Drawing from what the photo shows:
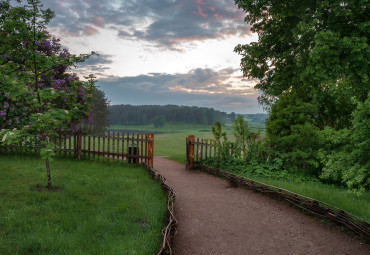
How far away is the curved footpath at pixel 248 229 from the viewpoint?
14.4 feet

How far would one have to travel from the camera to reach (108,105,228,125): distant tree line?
13912 cm

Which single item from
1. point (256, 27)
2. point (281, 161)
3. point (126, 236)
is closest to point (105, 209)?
point (126, 236)

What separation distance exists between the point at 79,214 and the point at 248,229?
3.89 metres

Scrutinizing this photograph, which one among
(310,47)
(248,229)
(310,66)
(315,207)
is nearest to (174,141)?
(310,47)

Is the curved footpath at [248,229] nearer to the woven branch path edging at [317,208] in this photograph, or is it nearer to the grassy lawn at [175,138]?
the woven branch path edging at [317,208]

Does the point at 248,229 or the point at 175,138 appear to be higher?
the point at 248,229

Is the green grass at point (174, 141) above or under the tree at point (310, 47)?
under

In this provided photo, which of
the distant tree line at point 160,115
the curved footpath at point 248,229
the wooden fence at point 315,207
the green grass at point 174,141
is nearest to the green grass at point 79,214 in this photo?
the curved footpath at point 248,229

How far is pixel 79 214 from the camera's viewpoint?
5.43m

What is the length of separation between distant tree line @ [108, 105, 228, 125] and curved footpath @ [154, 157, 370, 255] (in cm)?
12917

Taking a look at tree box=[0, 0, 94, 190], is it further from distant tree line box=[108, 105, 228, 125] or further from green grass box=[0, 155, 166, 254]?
distant tree line box=[108, 105, 228, 125]

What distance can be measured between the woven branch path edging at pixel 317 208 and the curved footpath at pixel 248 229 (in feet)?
0.62

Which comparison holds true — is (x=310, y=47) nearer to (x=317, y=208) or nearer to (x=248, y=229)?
(x=317, y=208)

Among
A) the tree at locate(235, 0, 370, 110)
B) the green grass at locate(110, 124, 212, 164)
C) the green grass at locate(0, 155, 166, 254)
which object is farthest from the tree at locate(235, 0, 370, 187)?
the green grass at locate(110, 124, 212, 164)
